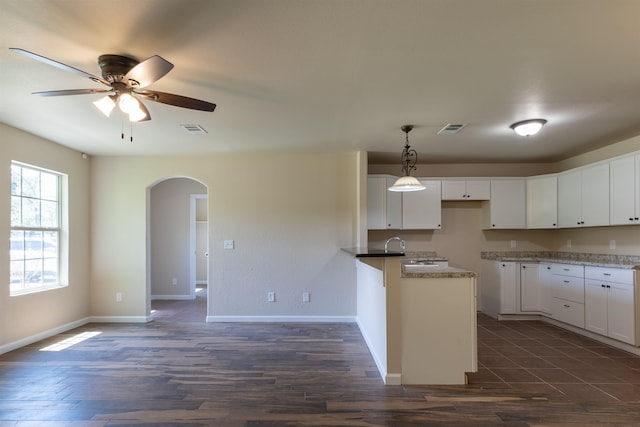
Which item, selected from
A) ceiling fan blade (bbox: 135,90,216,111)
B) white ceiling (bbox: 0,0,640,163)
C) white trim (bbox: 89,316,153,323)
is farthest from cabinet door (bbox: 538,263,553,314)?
white trim (bbox: 89,316,153,323)

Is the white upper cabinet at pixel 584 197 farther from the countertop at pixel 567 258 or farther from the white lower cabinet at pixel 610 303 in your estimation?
the white lower cabinet at pixel 610 303

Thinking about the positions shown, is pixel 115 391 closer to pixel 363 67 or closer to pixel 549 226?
pixel 363 67

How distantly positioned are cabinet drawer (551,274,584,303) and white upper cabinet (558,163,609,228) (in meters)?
0.75

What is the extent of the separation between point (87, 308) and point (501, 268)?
19.9ft

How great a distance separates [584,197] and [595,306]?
1412mm

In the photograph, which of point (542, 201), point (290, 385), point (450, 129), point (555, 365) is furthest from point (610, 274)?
point (290, 385)

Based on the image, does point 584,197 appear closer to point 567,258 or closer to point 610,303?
point 567,258

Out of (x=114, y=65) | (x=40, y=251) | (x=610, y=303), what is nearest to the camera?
(x=114, y=65)

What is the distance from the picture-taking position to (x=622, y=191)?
3.91 metres

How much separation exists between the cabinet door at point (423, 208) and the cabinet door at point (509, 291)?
1172 millimetres

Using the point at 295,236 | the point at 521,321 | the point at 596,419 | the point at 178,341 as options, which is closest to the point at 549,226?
the point at 521,321

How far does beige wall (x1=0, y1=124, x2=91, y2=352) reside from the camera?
3.60m

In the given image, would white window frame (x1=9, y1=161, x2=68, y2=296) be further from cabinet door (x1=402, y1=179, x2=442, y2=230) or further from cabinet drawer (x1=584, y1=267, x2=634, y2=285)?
cabinet drawer (x1=584, y1=267, x2=634, y2=285)

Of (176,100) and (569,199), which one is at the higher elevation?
(176,100)
